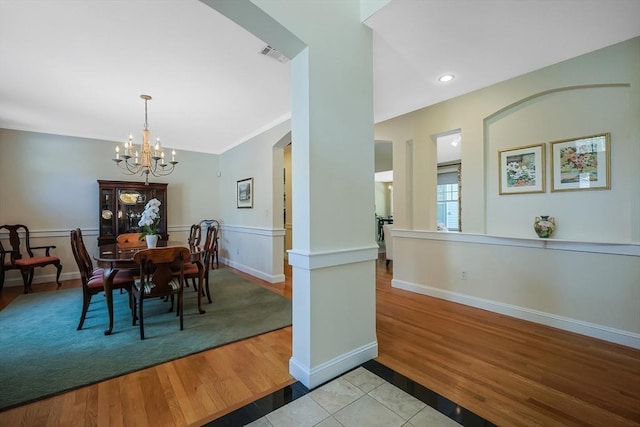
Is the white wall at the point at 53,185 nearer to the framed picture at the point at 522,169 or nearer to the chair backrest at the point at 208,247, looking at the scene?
the chair backrest at the point at 208,247

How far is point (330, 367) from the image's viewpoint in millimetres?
1893

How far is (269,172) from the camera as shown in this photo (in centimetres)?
460

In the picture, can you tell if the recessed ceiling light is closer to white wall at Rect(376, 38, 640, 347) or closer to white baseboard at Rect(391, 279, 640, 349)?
white wall at Rect(376, 38, 640, 347)

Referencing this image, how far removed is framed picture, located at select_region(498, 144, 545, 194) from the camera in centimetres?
285

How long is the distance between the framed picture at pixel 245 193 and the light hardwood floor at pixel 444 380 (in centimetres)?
304

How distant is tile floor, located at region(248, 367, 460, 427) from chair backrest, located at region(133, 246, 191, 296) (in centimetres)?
177

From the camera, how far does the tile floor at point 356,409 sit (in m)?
1.47

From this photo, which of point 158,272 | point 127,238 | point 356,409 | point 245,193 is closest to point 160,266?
point 158,272

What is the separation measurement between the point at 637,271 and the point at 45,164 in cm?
797

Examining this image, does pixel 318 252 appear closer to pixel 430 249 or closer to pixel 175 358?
pixel 175 358

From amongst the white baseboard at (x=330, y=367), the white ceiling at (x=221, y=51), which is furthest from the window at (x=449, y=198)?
the white baseboard at (x=330, y=367)

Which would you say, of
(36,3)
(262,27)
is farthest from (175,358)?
(36,3)

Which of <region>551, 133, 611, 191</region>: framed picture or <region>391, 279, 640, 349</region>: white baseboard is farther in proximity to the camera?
<region>551, 133, 611, 191</region>: framed picture

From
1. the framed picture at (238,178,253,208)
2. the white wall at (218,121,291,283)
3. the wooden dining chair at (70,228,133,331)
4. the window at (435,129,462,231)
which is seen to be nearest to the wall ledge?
the white wall at (218,121,291,283)
